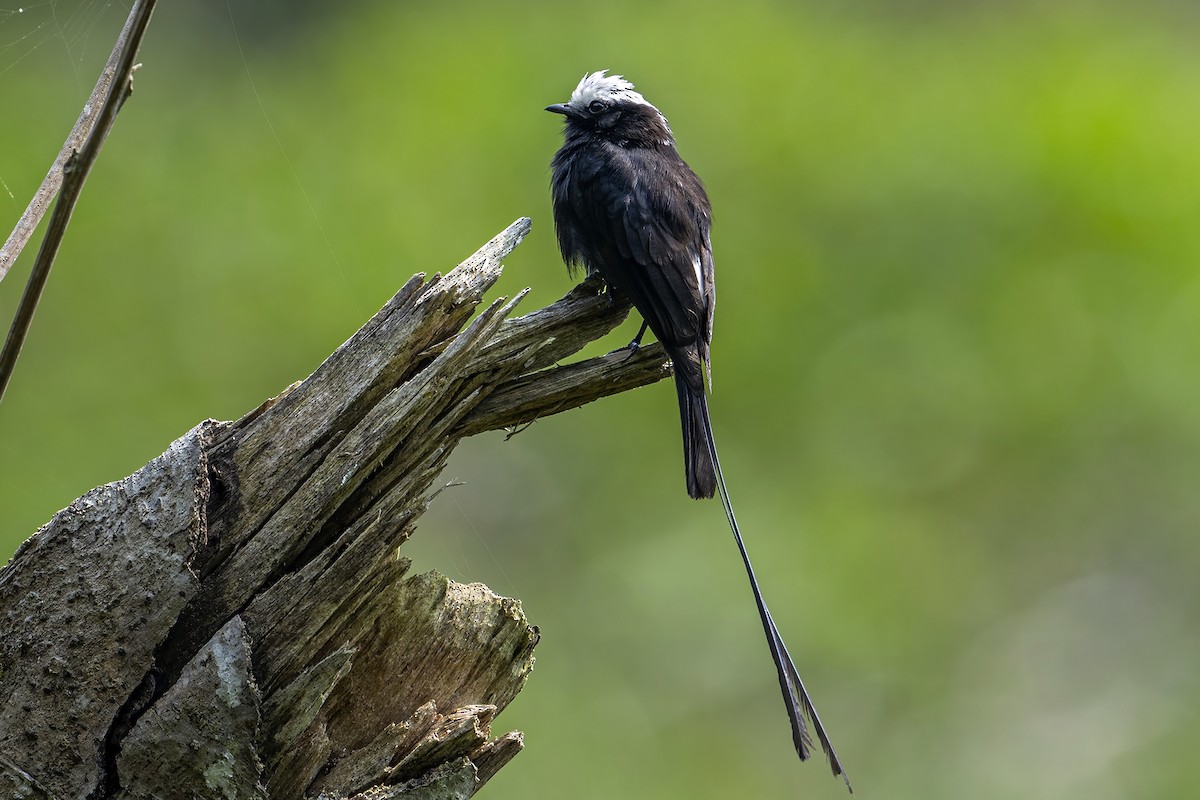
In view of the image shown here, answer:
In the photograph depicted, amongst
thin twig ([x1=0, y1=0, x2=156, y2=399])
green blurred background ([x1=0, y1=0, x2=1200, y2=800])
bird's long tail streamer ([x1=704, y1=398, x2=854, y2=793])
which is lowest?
green blurred background ([x1=0, y1=0, x2=1200, y2=800])

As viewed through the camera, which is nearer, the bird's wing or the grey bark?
the grey bark

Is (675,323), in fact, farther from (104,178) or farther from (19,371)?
(104,178)

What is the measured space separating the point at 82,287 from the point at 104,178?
1.38 metres

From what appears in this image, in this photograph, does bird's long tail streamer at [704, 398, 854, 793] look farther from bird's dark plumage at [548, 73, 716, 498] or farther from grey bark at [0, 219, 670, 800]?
bird's dark plumage at [548, 73, 716, 498]

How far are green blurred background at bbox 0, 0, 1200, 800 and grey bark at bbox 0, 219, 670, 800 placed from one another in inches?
191

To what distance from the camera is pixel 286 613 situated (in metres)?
1.90

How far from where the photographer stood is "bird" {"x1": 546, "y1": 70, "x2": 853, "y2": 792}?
2.82m

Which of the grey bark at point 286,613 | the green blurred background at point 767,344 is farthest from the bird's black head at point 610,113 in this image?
the green blurred background at point 767,344

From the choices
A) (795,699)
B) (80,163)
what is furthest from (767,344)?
(80,163)

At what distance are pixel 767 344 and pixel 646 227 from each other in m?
7.41

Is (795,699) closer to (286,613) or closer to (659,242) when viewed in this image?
(286,613)

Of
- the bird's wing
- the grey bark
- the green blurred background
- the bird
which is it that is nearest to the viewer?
the grey bark

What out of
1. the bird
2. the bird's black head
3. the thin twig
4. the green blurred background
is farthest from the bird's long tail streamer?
the green blurred background

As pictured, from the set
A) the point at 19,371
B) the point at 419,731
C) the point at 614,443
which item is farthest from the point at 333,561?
the point at 614,443
